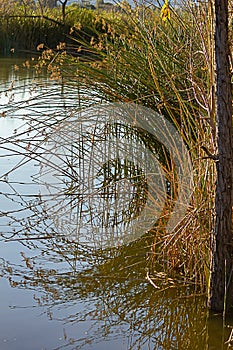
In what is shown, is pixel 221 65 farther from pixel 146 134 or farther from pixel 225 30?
pixel 146 134

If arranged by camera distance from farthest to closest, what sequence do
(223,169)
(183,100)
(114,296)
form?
(183,100), (114,296), (223,169)

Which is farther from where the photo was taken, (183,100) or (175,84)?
(175,84)

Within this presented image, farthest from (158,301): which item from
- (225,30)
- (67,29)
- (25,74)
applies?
(67,29)

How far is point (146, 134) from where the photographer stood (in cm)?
336

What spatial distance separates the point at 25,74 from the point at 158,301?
6.70 meters

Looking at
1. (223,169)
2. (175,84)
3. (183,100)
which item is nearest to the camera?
(223,169)

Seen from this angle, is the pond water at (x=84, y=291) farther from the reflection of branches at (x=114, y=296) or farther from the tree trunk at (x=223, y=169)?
the tree trunk at (x=223, y=169)

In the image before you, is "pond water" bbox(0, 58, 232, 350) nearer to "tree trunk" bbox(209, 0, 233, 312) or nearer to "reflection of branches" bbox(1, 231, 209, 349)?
"reflection of branches" bbox(1, 231, 209, 349)

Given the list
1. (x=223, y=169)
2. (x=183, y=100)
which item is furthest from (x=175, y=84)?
(x=223, y=169)

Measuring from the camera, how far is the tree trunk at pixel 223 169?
205 cm

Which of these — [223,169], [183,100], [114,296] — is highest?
[183,100]

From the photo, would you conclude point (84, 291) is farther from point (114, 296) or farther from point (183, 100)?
point (183, 100)

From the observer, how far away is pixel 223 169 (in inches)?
81.0

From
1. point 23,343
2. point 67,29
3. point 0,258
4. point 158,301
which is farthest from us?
point 67,29
